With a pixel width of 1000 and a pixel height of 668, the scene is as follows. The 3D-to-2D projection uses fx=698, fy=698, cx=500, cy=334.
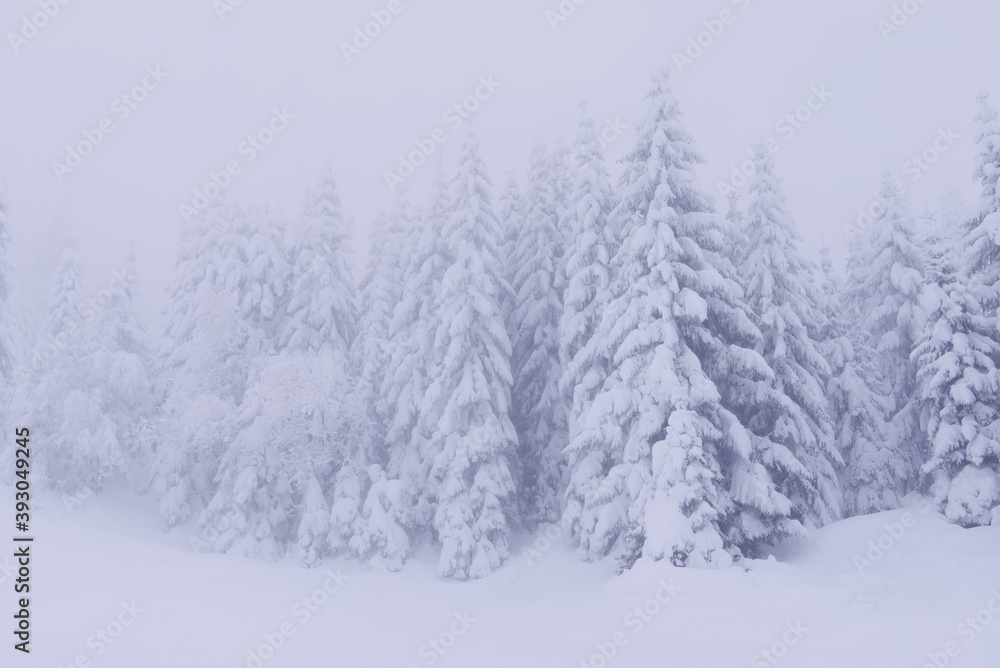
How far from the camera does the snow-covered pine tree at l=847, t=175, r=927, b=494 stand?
89.1 feet

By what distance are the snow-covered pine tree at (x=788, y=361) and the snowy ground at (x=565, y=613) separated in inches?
98.0

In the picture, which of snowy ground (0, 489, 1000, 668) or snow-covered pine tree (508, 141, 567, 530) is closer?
snowy ground (0, 489, 1000, 668)

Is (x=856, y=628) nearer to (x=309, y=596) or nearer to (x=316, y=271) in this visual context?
(x=309, y=596)

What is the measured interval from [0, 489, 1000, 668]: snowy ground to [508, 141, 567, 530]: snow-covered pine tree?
7.21m

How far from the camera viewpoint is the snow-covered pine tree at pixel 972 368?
19.5 metres

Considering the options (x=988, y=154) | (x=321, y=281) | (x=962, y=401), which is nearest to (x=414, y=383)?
(x=321, y=281)

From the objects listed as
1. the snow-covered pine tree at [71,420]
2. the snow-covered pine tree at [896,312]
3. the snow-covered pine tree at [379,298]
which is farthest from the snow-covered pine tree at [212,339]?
the snow-covered pine tree at [896,312]

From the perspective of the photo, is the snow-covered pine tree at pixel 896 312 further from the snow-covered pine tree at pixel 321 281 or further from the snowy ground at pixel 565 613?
the snow-covered pine tree at pixel 321 281

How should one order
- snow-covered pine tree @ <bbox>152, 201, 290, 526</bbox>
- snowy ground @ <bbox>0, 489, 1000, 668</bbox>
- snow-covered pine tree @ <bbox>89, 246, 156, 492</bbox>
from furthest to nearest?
snow-covered pine tree @ <bbox>89, 246, 156, 492</bbox> < snow-covered pine tree @ <bbox>152, 201, 290, 526</bbox> < snowy ground @ <bbox>0, 489, 1000, 668</bbox>

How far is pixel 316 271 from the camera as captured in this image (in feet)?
104

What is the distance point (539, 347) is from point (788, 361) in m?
10.0

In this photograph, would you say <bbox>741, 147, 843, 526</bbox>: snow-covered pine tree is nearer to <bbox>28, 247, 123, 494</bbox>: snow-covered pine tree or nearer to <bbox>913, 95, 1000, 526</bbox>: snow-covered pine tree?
<bbox>913, 95, 1000, 526</bbox>: snow-covered pine tree

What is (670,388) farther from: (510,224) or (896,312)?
(896,312)

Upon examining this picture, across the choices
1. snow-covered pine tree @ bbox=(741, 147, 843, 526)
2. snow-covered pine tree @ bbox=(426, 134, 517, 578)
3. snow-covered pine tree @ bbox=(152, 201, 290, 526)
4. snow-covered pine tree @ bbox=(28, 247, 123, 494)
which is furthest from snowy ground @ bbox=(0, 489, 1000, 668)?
snow-covered pine tree @ bbox=(28, 247, 123, 494)
